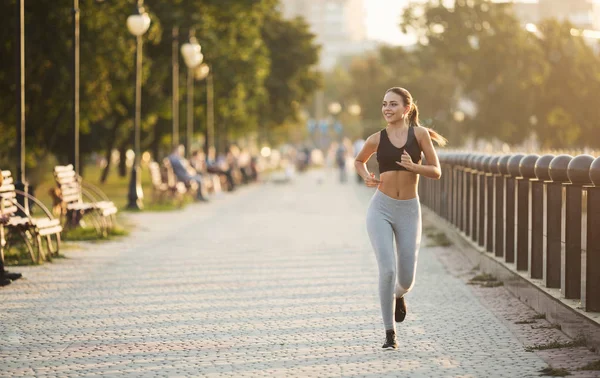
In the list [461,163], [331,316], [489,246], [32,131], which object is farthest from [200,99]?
[331,316]

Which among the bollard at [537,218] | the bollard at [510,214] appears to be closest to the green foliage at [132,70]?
the bollard at [510,214]

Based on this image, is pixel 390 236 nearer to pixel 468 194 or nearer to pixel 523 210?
pixel 523 210

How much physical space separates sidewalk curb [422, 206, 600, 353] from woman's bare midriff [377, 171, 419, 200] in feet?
4.60

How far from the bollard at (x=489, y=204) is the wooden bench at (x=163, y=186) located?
1852 centimetres

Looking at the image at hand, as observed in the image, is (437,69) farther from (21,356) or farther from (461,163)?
(21,356)

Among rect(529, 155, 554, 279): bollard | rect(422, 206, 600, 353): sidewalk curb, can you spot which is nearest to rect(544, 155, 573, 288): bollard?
rect(422, 206, 600, 353): sidewalk curb

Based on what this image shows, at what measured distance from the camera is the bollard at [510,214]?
42.2 ft

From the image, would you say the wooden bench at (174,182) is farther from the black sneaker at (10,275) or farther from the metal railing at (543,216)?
the black sneaker at (10,275)

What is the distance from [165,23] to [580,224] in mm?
33093

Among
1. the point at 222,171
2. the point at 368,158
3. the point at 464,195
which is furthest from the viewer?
the point at 222,171

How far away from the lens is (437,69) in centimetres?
8450

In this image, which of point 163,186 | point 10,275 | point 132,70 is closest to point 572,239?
point 10,275

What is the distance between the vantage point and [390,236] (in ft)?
29.8

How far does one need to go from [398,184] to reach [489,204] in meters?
5.83
